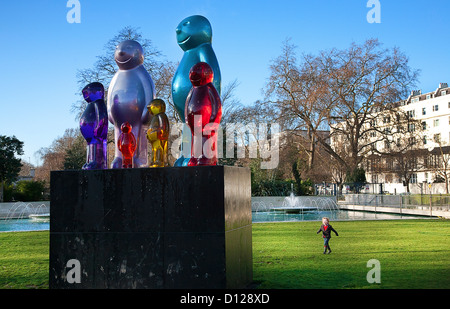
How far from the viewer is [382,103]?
37844 millimetres

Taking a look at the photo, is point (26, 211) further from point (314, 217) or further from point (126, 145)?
point (126, 145)

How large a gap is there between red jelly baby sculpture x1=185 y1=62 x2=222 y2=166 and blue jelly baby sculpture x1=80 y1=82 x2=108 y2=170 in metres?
1.58

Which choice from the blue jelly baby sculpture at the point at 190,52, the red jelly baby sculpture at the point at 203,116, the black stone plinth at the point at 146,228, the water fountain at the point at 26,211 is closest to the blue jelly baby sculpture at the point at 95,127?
the black stone plinth at the point at 146,228

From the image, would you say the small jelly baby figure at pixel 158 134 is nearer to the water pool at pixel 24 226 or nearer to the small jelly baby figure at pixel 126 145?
the small jelly baby figure at pixel 126 145

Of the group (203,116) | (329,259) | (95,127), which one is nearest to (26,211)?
(329,259)

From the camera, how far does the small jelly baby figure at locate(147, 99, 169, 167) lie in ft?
21.1

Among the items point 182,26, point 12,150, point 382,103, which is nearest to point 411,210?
point 382,103

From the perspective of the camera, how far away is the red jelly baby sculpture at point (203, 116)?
20.2 ft

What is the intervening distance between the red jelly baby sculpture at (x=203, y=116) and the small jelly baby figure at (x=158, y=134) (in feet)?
1.53

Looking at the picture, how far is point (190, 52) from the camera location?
754 cm

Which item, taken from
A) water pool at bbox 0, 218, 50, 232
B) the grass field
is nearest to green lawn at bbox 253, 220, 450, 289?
the grass field

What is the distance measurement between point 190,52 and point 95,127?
195 cm
